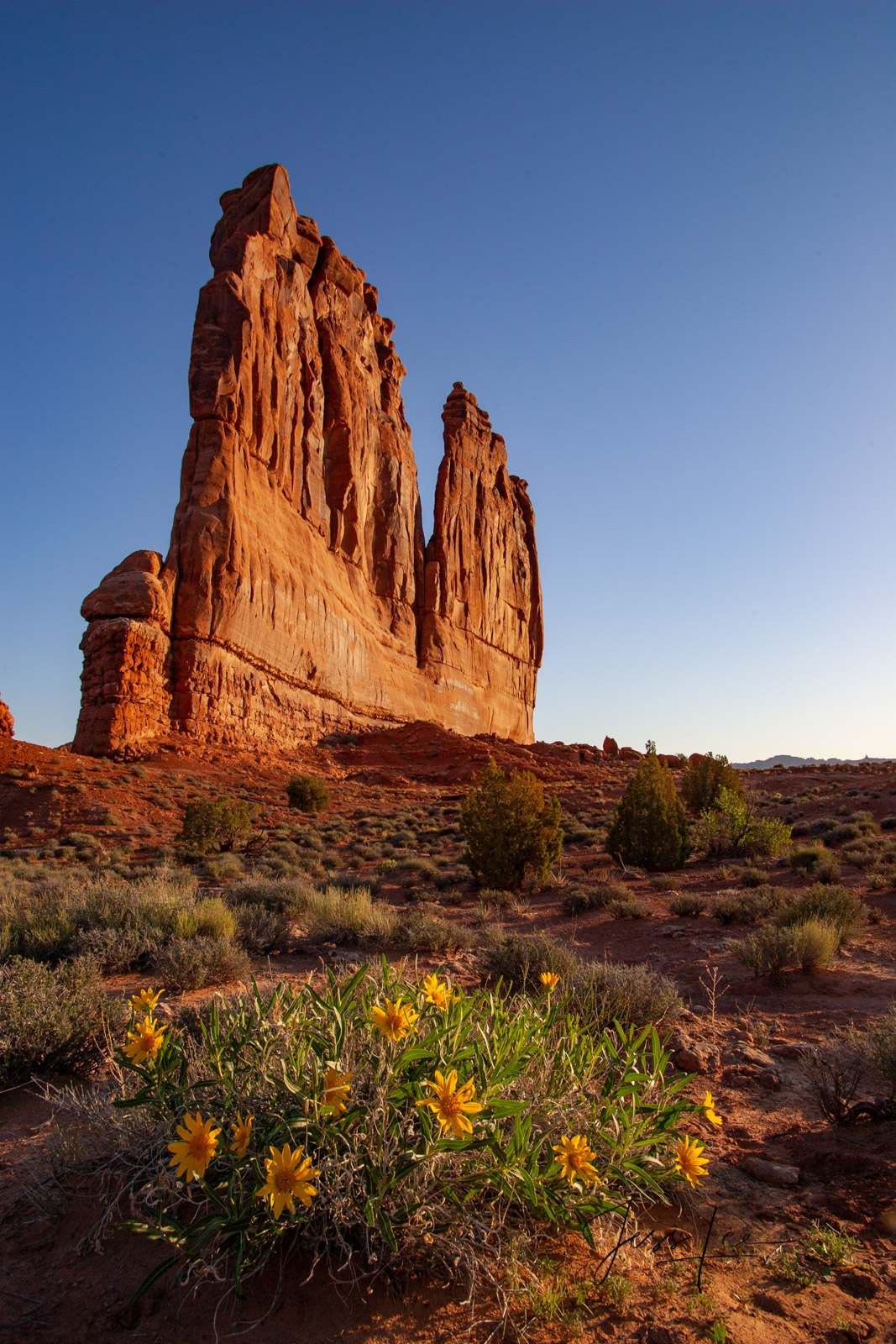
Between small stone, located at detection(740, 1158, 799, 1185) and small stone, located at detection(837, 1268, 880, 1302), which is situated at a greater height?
small stone, located at detection(837, 1268, 880, 1302)

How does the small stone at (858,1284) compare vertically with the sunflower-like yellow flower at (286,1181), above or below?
below

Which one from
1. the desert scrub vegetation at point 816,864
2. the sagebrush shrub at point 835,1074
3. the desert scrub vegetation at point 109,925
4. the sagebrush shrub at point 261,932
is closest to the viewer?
the sagebrush shrub at point 835,1074

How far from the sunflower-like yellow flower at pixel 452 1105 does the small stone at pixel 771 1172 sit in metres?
2.23

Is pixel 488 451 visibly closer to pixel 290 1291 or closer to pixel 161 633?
pixel 161 633

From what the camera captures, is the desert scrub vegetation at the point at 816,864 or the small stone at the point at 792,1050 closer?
the small stone at the point at 792,1050

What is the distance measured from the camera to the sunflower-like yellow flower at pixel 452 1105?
1.84 meters

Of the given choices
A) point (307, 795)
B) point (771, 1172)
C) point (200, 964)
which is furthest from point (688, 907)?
point (307, 795)

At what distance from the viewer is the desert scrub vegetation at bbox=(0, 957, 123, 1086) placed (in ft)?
11.9

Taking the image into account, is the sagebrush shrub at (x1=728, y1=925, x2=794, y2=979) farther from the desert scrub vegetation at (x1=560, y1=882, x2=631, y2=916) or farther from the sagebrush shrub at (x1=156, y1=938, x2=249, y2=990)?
the sagebrush shrub at (x1=156, y1=938, x2=249, y2=990)

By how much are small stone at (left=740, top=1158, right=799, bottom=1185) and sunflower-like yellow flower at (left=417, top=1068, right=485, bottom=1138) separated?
2234 mm

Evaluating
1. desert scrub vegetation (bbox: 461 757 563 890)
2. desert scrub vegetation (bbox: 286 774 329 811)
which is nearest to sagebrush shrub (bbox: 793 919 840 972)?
desert scrub vegetation (bbox: 461 757 563 890)

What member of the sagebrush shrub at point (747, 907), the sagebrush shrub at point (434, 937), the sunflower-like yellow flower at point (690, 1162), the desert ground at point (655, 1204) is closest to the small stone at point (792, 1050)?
the desert ground at point (655, 1204)

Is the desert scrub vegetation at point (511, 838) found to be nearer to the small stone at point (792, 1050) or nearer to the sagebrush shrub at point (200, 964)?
the sagebrush shrub at point (200, 964)

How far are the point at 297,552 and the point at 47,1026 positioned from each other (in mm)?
32806
